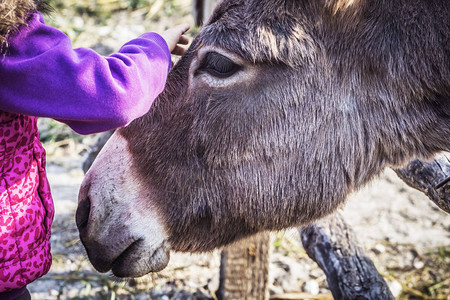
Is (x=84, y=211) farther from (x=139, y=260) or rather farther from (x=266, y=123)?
(x=266, y=123)

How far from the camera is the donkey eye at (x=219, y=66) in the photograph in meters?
1.92

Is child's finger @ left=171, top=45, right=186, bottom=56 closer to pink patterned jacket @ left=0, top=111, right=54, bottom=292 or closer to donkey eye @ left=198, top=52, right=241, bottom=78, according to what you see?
donkey eye @ left=198, top=52, right=241, bottom=78

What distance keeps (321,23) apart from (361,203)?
104 inches

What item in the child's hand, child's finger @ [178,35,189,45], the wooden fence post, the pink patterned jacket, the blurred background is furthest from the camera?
the blurred background

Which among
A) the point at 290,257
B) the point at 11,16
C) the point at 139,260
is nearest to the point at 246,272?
the point at 290,257

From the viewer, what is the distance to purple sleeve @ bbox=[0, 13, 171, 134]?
1.60 m

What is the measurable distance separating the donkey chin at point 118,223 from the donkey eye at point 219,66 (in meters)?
0.45

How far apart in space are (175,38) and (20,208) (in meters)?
0.88

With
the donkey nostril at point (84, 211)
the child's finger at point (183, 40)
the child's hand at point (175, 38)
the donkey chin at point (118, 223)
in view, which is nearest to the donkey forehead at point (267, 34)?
the child's hand at point (175, 38)

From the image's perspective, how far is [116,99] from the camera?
167 centimetres

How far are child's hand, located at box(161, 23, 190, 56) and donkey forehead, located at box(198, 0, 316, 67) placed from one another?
193mm

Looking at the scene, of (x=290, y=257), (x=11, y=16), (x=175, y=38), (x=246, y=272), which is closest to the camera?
(x=11, y=16)

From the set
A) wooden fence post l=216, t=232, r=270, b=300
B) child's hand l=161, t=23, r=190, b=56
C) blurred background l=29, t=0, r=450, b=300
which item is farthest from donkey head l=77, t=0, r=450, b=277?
wooden fence post l=216, t=232, r=270, b=300

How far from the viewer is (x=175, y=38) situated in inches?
83.4
